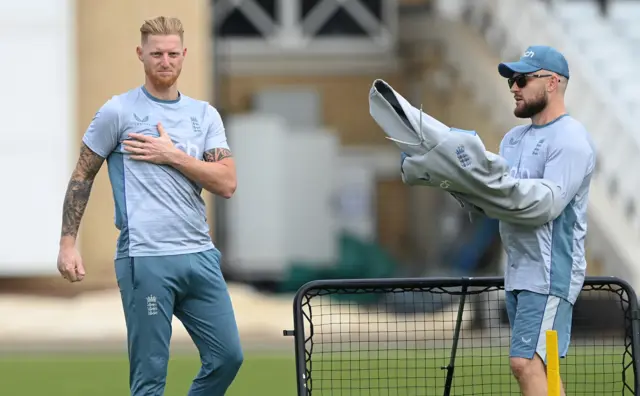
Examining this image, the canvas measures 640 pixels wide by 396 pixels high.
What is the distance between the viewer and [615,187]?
18688 millimetres

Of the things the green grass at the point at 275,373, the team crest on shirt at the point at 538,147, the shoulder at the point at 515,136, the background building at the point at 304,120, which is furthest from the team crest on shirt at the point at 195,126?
the background building at the point at 304,120

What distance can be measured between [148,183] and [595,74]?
1345 cm

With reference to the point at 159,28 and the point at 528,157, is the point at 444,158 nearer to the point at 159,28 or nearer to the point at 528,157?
the point at 528,157

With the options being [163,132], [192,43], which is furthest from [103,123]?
[192,43]

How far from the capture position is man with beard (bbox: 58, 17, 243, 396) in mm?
7074

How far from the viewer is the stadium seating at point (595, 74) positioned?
1838 cm

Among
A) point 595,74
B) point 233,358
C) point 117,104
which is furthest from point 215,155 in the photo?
point 595,74

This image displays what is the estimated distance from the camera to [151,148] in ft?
23.1

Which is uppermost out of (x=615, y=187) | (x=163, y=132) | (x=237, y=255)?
(x=163, y=132)

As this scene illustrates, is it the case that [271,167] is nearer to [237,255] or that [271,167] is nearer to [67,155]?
[237,255]

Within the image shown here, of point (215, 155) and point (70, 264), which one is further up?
point (215, 155)

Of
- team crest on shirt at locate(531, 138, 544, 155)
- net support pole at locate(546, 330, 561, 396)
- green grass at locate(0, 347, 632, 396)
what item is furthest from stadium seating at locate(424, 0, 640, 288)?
net support pole at locate(546, 330, 561, 396)

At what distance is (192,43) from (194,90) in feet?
2.34

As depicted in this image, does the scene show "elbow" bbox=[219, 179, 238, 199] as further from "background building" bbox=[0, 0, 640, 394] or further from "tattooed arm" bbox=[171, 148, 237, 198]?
"background building" bbox=[0, 0, 640, 394]
